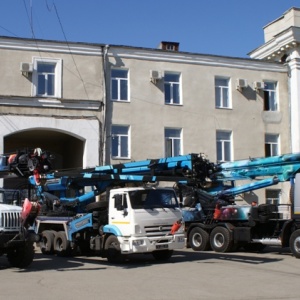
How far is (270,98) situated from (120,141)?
10223 millimetres

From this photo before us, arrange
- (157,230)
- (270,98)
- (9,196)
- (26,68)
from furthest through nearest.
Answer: (270,98) < (26,68) < (9,196) < (157,230)

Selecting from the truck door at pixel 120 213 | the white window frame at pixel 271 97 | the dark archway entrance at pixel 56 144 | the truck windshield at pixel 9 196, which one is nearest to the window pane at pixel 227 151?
the white window frame at pixel 271 97

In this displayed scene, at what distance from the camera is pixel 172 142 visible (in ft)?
97.2

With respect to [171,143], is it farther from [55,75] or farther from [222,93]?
[55,75]

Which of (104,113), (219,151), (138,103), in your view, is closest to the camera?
(104,113)

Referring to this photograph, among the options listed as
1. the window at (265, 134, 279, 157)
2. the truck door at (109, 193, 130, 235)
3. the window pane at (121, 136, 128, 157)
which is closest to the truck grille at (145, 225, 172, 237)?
the truck door at (109, 193, 130, 235)

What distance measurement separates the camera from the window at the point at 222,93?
102 feet

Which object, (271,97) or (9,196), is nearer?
(9,196)

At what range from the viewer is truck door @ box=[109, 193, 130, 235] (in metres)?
15.7

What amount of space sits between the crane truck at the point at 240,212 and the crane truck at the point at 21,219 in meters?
6.73

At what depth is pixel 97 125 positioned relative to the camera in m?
27.9

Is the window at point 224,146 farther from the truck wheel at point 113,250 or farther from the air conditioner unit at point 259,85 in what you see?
the truck wheel at point 113,250

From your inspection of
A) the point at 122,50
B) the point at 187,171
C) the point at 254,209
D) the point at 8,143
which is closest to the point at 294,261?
the point at 254,209

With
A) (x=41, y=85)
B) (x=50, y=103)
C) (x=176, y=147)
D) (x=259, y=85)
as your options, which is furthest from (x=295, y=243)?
(x=41, y=85)
